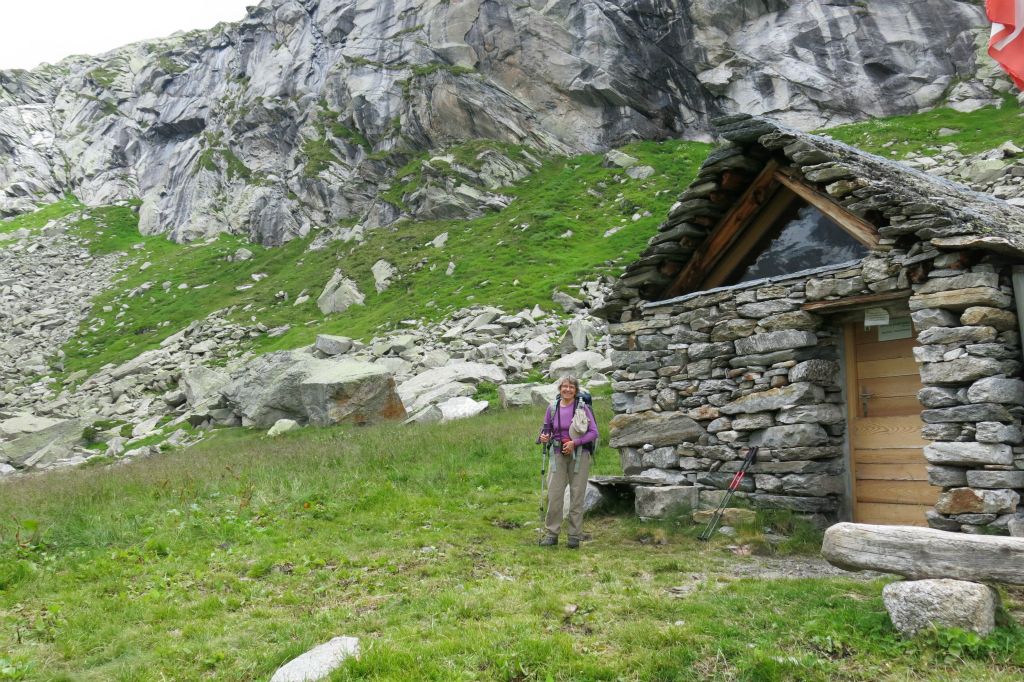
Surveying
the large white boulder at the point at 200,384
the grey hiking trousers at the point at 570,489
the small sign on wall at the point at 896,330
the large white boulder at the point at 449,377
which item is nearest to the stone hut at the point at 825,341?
the small sign on wall at the point at 896,330

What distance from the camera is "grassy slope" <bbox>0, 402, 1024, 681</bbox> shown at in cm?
496

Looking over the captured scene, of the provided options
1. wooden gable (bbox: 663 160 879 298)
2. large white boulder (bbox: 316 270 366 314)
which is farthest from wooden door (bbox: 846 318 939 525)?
large white boulder (bbox: 316 270 366 314)

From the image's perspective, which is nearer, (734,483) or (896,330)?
(896,330)

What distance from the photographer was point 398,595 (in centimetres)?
692

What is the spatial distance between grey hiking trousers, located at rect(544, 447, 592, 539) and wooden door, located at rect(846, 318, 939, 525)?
372cm

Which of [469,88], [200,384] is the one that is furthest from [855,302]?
[469,88]

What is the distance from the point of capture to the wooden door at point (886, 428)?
893cm

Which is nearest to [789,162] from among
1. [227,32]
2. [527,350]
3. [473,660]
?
[473,660]

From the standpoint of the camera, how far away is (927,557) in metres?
5.26

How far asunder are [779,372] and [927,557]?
14.8 ft

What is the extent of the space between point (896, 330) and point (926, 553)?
4.58m

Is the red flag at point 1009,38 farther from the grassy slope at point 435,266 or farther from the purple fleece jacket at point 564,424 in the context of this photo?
the grassy slope at point 435,266

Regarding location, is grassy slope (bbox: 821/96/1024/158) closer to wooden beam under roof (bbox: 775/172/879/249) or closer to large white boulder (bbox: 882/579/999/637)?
wooden beam under roof (bbox: 775/172/879/249)

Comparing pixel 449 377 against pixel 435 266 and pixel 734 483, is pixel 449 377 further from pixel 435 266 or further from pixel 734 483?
pixel 435 266
